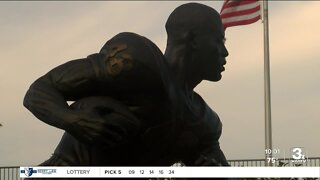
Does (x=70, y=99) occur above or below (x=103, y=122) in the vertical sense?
above

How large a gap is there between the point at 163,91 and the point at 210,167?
0.52 meters

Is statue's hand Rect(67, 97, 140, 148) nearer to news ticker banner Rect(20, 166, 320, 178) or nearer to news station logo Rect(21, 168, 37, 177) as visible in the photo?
news ticker banner Rect(20, 166, 320, 178)

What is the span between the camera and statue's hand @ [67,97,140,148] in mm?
2725

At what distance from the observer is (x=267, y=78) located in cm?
1052

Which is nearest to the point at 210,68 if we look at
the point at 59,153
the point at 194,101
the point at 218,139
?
the point at 194,101

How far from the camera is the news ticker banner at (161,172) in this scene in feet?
9.44

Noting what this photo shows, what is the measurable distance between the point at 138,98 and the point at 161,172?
471 mm

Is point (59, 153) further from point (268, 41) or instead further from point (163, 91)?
point (268, 41)

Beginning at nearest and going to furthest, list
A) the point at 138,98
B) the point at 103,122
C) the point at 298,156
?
the point at 103,122 < the point at 138,98 < the point at 298,156

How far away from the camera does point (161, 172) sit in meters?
3.09

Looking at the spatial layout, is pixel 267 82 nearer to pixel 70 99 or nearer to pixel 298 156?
pixel 298 156

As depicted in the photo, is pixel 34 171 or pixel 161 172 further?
pixel 161 172

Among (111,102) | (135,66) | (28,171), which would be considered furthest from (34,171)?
(135,66)

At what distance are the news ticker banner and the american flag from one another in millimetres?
7633
